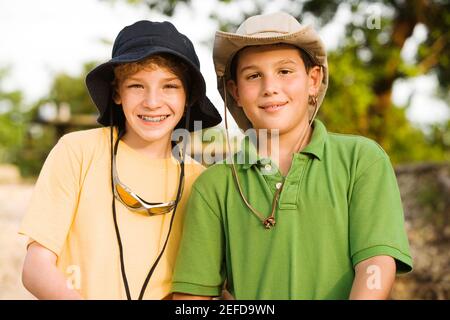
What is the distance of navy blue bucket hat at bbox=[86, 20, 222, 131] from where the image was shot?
221cm

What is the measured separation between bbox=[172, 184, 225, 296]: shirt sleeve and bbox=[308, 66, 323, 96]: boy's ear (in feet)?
1.96

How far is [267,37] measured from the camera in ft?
6.83

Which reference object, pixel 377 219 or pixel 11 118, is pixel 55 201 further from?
pixel 11 118

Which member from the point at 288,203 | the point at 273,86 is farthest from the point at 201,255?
the point at 273,86

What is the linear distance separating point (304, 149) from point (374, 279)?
499mm

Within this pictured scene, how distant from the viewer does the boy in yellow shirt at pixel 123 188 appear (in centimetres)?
207

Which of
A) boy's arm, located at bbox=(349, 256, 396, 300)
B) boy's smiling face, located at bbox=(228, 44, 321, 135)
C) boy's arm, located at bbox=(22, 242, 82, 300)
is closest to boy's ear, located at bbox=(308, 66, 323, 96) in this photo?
boy's smiling face, located at bbox=(228, 44, 321, 135)

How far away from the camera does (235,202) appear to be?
2.07m

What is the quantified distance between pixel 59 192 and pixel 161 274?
1.45 ft

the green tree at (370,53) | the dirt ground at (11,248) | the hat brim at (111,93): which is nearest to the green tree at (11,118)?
the dirt ground at (11,248)

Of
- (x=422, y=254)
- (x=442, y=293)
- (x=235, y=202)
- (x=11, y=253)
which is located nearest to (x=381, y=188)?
(x=235, y=202)

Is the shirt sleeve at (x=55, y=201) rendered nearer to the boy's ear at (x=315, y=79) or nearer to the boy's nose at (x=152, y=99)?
the boy's nose at (x=152, y=99)

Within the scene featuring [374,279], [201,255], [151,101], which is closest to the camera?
[374,279]

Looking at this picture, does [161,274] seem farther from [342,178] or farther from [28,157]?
[28,157]
